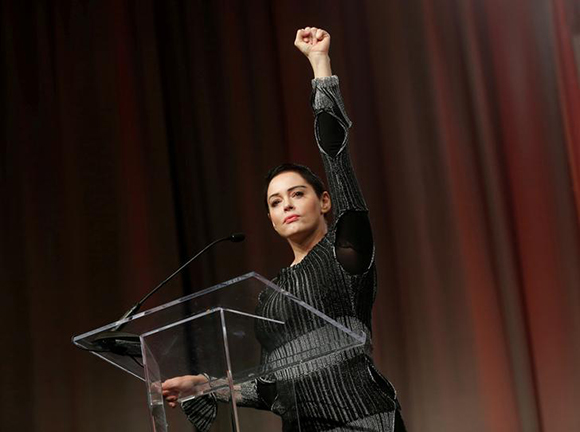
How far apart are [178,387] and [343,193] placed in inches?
22.7

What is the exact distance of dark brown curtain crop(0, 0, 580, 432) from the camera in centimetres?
310

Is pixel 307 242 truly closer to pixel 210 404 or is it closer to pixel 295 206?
pixel 295 206

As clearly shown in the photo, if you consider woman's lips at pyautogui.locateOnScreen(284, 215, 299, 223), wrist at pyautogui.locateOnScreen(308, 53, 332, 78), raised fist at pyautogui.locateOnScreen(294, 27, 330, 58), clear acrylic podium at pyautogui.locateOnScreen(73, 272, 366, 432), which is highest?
raised fist at pyautogui.locateOnScreen(294, 27, 330, 58)

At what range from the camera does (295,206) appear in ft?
6.67

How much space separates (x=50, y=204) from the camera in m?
3.59

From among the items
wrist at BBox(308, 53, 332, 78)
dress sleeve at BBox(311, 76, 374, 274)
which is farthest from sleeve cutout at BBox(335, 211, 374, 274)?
wrist at BBox(308, 53, 332, 78)

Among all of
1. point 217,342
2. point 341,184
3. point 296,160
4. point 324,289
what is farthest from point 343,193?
point 296,160

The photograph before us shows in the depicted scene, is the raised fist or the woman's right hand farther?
the raised fist

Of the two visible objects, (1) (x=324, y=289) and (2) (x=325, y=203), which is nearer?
(1) (x=324, y=289)

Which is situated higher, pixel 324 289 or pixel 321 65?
pixel 321 65

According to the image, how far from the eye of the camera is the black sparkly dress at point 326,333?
1.52m

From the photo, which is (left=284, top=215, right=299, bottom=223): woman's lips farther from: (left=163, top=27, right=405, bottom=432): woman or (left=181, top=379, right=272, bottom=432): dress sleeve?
(left=181, top=379, right=272, bottom=432): dress sleeve

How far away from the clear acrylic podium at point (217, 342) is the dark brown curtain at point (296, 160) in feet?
5.62

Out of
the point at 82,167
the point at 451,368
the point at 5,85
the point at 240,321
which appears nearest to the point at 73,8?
the point at 5,85
